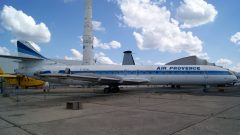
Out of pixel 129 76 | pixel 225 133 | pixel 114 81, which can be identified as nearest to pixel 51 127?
pixel 225 133

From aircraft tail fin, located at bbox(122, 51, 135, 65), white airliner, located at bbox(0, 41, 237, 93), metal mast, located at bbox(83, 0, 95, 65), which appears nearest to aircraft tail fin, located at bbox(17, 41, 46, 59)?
white airliner, located at bbox(0, 41, 237, 93)

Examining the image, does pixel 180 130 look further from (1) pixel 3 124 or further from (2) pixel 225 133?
(1) pixel 3 124

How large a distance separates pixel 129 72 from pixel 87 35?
2740 centimetres

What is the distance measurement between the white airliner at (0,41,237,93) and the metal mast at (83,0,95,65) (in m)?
22.9

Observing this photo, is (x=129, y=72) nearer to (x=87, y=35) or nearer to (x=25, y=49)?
(x=25, y=49)

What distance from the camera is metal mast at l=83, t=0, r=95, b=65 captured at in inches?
1986

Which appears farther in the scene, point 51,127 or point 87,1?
point 87,1

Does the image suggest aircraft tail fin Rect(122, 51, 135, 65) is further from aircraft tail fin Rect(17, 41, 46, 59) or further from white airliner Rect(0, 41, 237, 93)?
aircraft tail fin Rect(17, 41, 46, 59)

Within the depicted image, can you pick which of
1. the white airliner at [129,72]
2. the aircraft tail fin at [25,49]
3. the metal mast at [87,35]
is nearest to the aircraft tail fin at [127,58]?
the metal mast at [87,35]

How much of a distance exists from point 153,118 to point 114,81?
14.7 m

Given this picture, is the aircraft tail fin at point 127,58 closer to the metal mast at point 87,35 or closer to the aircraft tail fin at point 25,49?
the metal mast at point 87,35

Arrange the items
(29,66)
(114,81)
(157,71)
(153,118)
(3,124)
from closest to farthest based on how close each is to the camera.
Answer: (3,124)
(153,118)
(114,81)
(157,71)
(29,66)

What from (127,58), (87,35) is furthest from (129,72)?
(127,58)

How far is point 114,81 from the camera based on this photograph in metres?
23.4
